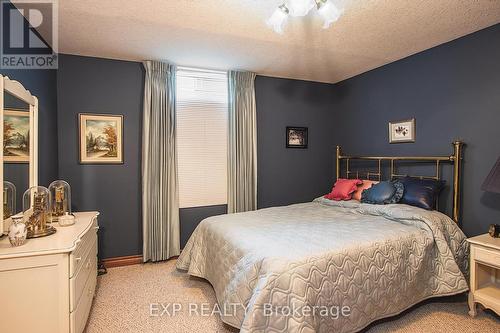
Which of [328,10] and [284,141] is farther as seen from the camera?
[284,141]

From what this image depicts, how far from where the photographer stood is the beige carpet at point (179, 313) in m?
2.07

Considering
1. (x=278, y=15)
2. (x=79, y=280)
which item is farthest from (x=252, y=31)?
(x=79, y=280)

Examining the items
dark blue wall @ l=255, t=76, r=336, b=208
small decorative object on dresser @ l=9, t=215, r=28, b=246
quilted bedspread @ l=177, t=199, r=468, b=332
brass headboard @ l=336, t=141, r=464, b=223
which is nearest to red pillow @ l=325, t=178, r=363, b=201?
brass headboard @ l=336, t=141, r=464, b=223

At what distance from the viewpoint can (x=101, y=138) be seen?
10.7 ft

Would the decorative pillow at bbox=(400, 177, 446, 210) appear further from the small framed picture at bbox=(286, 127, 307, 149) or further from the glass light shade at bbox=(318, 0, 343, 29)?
the glass light shade at bbox=(318, 0, 343, 29)

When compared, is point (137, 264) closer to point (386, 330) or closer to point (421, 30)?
point (386, 330)

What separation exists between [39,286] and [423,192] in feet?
10.7

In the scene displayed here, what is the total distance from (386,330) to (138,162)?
Result: 3137 millimetres

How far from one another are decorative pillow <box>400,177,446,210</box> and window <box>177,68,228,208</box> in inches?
89.9

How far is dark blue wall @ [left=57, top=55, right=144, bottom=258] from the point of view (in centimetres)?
313

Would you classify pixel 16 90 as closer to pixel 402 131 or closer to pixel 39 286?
pixel 39 286

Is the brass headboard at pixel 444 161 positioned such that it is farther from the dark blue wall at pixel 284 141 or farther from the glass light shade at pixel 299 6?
the glass light shade at pixel 299 6

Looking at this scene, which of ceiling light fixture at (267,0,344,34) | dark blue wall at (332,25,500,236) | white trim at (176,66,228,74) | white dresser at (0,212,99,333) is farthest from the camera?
white trim at (176,66,228,74)

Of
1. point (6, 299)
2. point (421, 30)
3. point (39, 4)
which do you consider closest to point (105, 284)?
point (6, 299)
